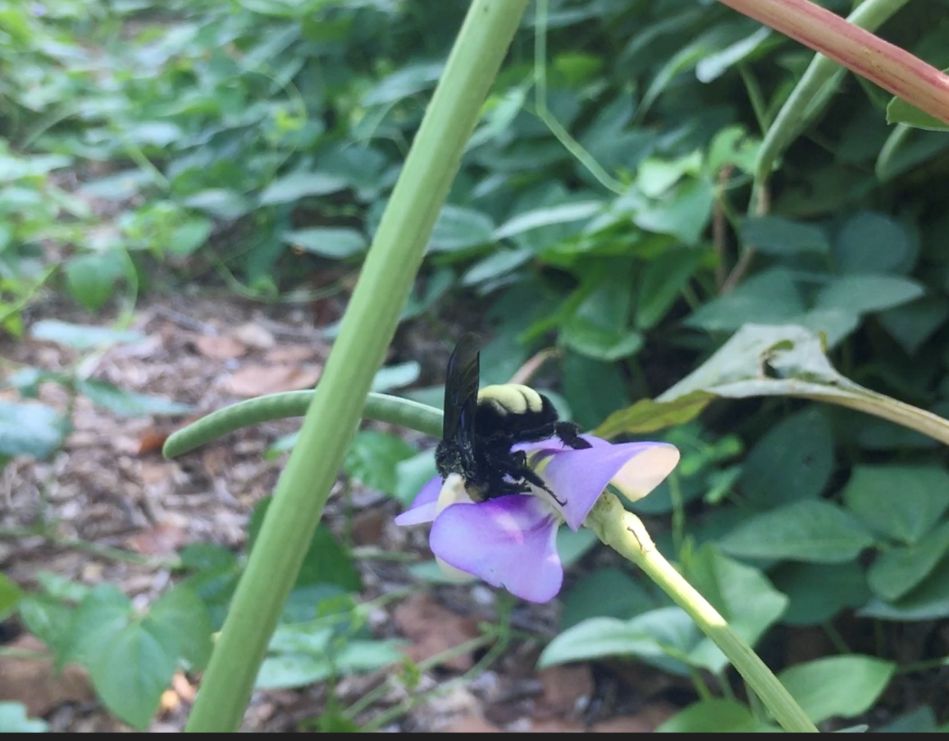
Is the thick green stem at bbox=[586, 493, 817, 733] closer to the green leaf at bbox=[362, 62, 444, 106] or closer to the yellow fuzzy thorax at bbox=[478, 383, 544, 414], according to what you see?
the yellow fuzzy thorax at bbox=[478, 383, 544, 414]

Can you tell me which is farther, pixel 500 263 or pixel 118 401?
pixel 500 263

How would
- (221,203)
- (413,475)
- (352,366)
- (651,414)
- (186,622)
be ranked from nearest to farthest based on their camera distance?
(352,366)
(651,414)
(186,622)
(413,475)
(221,203)

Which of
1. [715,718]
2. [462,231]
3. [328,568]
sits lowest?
[328,568]

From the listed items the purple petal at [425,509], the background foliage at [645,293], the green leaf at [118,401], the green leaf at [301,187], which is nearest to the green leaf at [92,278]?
the background foliage at [645,293]

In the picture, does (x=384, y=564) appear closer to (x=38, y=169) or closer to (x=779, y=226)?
(x=779, y=226)

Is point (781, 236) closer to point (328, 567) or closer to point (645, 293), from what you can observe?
point (645, 293)

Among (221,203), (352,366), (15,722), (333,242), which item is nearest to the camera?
(352,366)

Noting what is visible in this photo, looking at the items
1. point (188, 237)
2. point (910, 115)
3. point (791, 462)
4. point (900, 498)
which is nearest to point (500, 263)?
point (791, 462)

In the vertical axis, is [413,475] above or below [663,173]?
below
